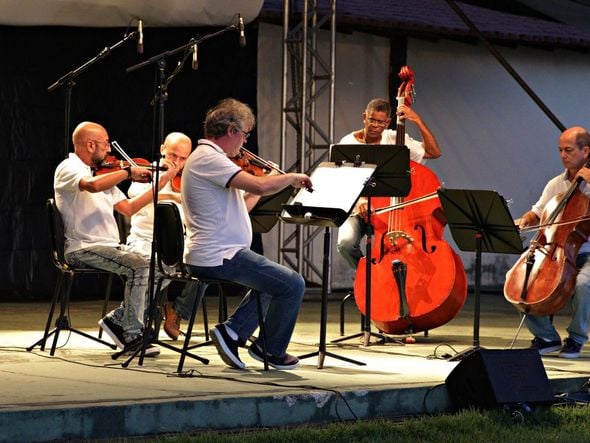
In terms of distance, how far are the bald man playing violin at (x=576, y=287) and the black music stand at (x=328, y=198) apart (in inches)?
59.5

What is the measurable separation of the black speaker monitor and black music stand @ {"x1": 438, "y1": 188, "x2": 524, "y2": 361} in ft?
2.93

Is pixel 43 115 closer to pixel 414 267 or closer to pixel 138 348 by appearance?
pixel 414 267

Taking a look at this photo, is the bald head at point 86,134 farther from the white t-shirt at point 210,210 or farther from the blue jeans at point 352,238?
the blue jeans at point 352,238

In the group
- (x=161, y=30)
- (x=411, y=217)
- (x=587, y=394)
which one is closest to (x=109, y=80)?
(x=161, y=30)

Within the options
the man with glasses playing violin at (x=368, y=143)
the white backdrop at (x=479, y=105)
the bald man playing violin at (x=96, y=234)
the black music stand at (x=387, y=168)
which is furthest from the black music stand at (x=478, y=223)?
the white backdrop at (x=479, y=105)

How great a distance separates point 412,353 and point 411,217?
85 centimetres

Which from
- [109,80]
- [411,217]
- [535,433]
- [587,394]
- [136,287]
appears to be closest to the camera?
[535,433]

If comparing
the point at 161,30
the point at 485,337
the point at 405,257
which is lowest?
the point at 485,337

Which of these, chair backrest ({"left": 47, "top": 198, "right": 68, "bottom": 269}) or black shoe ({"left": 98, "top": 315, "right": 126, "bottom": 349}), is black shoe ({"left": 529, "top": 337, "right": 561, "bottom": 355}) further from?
chair backrest ({"left": 47, "top": 198, "right": 68, "bottom": 269})

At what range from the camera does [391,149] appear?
6.87 m

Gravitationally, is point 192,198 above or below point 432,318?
above

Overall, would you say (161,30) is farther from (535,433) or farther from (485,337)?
(535,433)

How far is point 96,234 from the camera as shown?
263 inches

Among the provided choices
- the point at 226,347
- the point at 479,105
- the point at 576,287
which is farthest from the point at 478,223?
the point at 479,105
